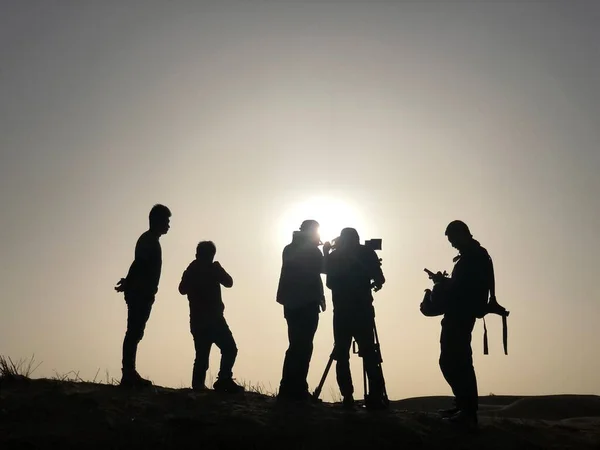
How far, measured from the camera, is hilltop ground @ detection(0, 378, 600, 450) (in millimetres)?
6164

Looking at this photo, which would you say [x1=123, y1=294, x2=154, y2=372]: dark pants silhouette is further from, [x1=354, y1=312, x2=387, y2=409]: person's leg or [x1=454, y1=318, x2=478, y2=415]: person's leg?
[x1=454, y1=318, x2=478, y2=415]: person's leg

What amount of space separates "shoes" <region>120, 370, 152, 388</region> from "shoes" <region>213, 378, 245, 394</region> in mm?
1074

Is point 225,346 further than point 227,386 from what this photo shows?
Yes

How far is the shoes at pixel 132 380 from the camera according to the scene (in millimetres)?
7898

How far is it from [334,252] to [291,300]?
927 mm

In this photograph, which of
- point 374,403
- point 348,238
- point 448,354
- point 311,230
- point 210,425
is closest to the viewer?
point 210,425

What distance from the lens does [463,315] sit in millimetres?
7598

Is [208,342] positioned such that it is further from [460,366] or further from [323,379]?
[460,366]

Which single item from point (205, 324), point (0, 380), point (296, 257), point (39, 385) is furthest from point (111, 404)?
point (296, 257)

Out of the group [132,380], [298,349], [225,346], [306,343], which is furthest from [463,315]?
[132,380]

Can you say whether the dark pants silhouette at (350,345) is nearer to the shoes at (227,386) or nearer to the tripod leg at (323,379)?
the tripod leg at (323,379)

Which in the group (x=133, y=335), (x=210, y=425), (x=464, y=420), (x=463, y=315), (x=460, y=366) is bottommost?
(x=210, y=425)

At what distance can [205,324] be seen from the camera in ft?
30.2

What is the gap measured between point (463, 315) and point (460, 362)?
60 centimetres
